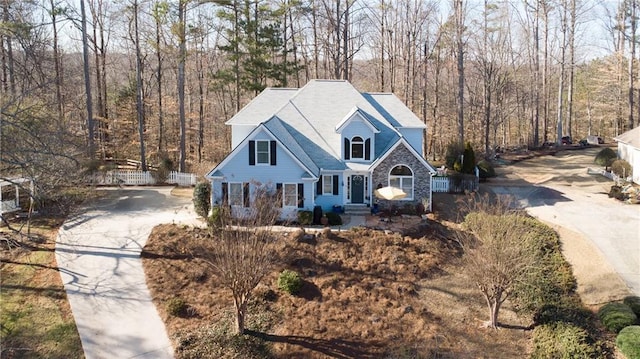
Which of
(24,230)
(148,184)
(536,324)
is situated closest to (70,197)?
(24,230)

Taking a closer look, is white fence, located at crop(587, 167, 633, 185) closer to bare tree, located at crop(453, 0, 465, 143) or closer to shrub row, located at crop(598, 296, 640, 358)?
bare tree, located at crop(453, 0, 465, 143)

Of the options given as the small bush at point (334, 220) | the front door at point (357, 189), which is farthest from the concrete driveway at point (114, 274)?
the front door at point (357, 189)

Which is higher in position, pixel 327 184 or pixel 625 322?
pixel 327 184

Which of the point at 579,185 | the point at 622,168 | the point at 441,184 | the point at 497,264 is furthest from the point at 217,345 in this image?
the point at 622,168

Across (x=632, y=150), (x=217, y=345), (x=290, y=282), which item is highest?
(x=632, y=150)

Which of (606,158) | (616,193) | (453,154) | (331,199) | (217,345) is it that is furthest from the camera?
(606,158)

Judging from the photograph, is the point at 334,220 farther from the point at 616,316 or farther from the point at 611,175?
the point at 611,175

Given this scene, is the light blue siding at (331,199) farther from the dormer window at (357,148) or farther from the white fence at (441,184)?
the white fence at (441,184)
